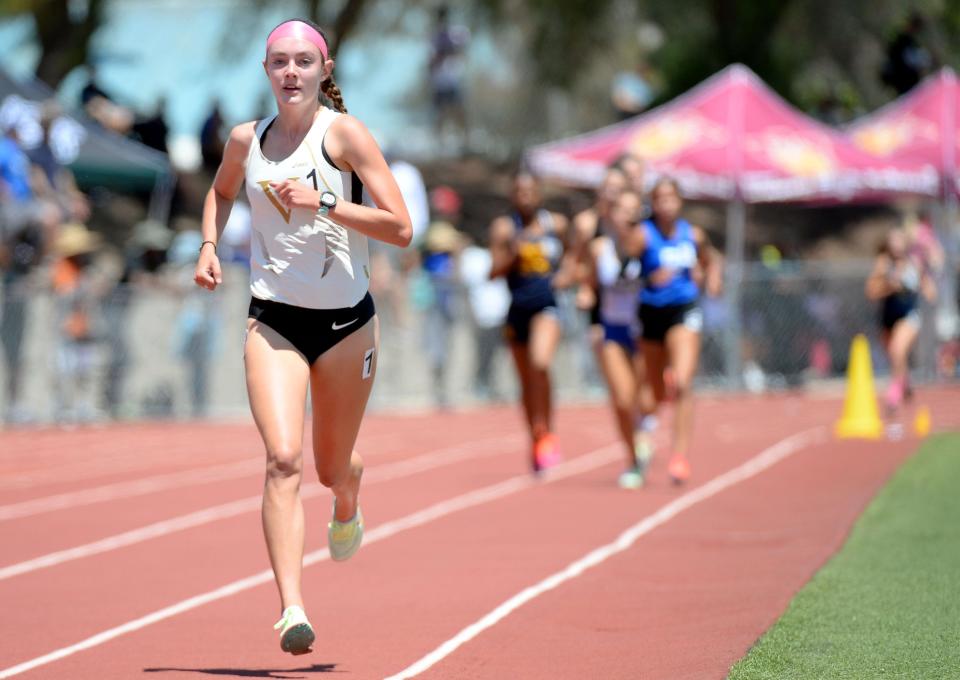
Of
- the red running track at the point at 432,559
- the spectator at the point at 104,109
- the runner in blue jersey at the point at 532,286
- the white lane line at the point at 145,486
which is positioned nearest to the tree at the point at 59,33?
the spectator at the point at 104,109

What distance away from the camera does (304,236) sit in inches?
252

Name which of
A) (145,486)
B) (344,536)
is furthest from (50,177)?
(344,536)

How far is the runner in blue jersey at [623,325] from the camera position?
12.4 meters

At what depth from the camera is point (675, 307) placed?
1227 centimetres

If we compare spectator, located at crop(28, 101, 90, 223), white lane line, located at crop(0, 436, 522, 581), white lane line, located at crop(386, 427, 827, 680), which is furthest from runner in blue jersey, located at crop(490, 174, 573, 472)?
spectator, located at crop(28, 101, 90, 223)

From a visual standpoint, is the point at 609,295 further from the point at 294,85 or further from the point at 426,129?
the point at 426,129

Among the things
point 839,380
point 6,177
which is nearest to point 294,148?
point 6,177

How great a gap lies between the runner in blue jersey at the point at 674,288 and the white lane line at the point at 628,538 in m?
0.72

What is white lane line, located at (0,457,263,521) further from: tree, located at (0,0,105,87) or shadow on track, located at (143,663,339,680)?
tree, located at (0,0,105,87)

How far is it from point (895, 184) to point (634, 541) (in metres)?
14.5

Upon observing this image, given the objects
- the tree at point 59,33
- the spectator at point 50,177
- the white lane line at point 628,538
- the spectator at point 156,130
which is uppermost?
the tree at point 59,33

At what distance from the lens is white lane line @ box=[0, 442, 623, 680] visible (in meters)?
6.88

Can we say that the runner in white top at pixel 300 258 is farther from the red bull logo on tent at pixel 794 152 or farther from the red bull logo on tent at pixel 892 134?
the red bull logo on tent at pixel 892 134

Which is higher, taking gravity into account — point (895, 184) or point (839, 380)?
point (895, 184)
